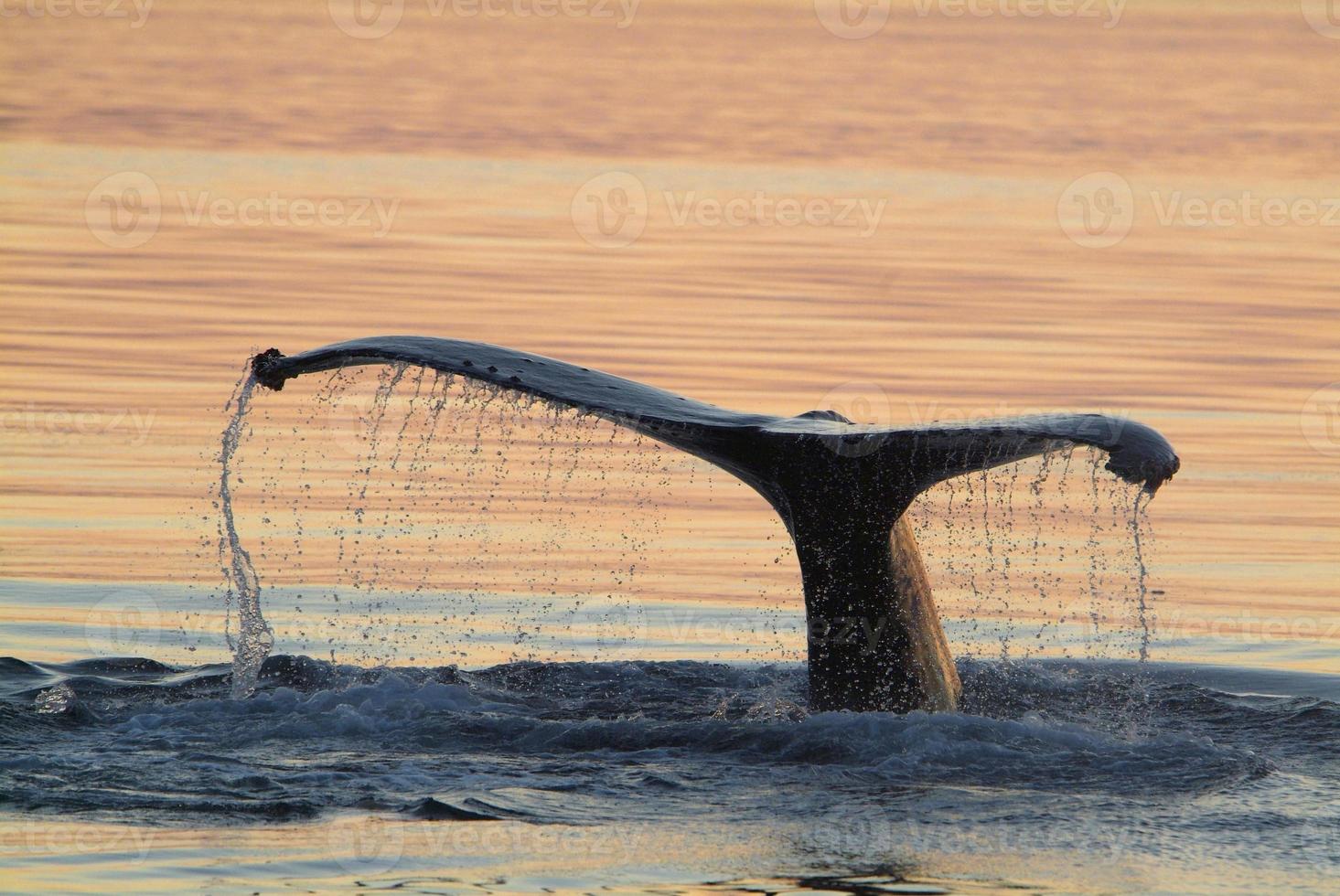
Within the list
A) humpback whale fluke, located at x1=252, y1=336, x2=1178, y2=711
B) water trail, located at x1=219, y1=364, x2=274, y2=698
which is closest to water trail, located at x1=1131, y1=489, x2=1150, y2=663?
humpback whale fluke, located at x1=252, y1=336, x2=1178, y2=711

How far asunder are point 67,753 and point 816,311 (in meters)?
13.3

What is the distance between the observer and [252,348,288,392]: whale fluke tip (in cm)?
838

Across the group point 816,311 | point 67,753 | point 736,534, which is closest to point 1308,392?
point 816,311

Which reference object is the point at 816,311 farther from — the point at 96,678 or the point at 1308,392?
the point at 96,678

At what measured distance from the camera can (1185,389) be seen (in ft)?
58.5

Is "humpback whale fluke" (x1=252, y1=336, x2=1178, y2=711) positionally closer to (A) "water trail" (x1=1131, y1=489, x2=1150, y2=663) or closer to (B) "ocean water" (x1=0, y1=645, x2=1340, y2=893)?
(B) "ocean water" (x1=0, y1=645, x2=1340, y2=893)

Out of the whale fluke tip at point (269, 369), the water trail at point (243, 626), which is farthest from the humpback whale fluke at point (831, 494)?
the water trail at point (243, 626)

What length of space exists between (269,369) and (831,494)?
2.11m

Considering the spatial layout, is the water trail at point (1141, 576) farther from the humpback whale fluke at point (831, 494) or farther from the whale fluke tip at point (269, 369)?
the whale fluke tip at point (269, 369)

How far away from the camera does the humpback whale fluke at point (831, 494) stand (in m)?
8.02

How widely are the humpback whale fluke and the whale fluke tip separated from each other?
97 millimetres

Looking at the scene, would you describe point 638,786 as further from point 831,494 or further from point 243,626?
point 243,626

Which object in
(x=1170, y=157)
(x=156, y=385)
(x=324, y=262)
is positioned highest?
(x=1170, y=157)

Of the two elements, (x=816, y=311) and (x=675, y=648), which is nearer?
(x=675, y=648)
